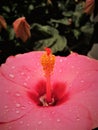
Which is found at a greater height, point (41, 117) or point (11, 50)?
point (41, 117)

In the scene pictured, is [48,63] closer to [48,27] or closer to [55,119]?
[55,119]

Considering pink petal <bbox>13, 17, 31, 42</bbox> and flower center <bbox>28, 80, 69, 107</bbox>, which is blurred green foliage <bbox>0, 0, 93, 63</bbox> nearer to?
pink petal <bbox>13, 17, 31, 42</bbox>

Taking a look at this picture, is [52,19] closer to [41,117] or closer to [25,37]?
[25,37]

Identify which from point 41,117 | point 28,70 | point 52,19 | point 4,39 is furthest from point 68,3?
point 41,117

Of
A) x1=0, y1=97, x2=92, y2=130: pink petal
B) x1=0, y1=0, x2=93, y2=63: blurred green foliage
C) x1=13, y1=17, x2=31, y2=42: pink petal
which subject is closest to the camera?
x1=0, y1=97, x2=92, y2=130: pink petal

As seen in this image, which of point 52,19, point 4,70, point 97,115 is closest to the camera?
point 97,115

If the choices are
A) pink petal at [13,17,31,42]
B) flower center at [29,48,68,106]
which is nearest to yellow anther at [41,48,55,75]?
flower center at [29,48,68,106]

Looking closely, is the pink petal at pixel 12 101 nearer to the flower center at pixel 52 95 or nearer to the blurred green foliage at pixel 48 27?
the flower center at pixel 52 95
